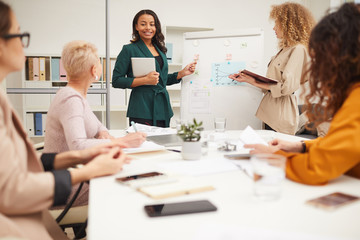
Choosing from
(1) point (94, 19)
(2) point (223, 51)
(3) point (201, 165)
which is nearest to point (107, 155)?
(3) point (201, 165)

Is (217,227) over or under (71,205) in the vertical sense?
over

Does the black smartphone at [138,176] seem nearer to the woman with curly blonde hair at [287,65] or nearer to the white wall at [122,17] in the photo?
the woman with curly blonde hair at [287,65]

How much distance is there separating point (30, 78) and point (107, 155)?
3107mm

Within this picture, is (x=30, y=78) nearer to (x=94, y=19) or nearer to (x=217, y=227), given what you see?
(x=94, y=19)

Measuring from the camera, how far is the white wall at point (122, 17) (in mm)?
3291

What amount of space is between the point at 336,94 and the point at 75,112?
1.04m

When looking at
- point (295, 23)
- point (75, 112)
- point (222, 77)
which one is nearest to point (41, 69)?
point (222, 77)

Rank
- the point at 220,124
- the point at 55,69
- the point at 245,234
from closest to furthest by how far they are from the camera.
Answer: the point at 245,234 < the point at 220,124 < the point at 55,69

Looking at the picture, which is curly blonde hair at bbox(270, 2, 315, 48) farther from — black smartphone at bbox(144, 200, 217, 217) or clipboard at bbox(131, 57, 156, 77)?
black smartphone at bbox(144, 200, 217, 217)

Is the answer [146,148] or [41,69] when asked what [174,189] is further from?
[41,69]

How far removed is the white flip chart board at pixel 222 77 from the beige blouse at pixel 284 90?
0.35m

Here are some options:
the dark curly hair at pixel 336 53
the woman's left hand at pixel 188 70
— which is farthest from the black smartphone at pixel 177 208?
the woman's left hand at pixel 188 70

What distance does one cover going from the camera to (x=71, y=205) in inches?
54.1

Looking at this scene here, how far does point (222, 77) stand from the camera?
3201 mm
